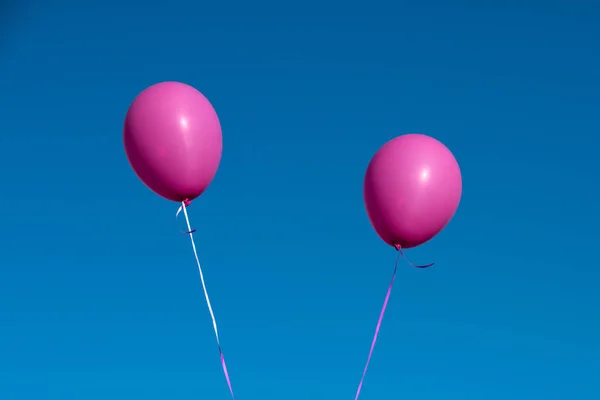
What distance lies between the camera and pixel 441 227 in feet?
27.0

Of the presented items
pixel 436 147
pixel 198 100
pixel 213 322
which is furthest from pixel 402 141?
pixel 213 322

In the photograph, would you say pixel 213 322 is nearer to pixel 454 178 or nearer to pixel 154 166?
pixel 154 166

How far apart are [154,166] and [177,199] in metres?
0.49

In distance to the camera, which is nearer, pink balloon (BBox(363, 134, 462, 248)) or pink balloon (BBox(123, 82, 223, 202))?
pink balloon (BBox(123, 82, 223, 202))

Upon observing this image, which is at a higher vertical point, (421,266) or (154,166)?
(154,166)

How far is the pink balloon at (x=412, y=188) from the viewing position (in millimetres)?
7828

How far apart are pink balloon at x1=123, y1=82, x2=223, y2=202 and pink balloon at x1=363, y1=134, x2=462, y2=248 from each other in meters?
1.67

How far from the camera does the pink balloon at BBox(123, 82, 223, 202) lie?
25.2 ft

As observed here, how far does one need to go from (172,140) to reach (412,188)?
233 centimetres

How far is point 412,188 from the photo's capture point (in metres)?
7.80

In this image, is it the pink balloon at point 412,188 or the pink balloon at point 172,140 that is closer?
the pink balloon at point 172,140

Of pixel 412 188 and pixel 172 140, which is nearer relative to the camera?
pixel 172 140

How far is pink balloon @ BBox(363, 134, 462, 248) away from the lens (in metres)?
7.83

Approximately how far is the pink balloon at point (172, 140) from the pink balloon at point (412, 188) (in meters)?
1.67
